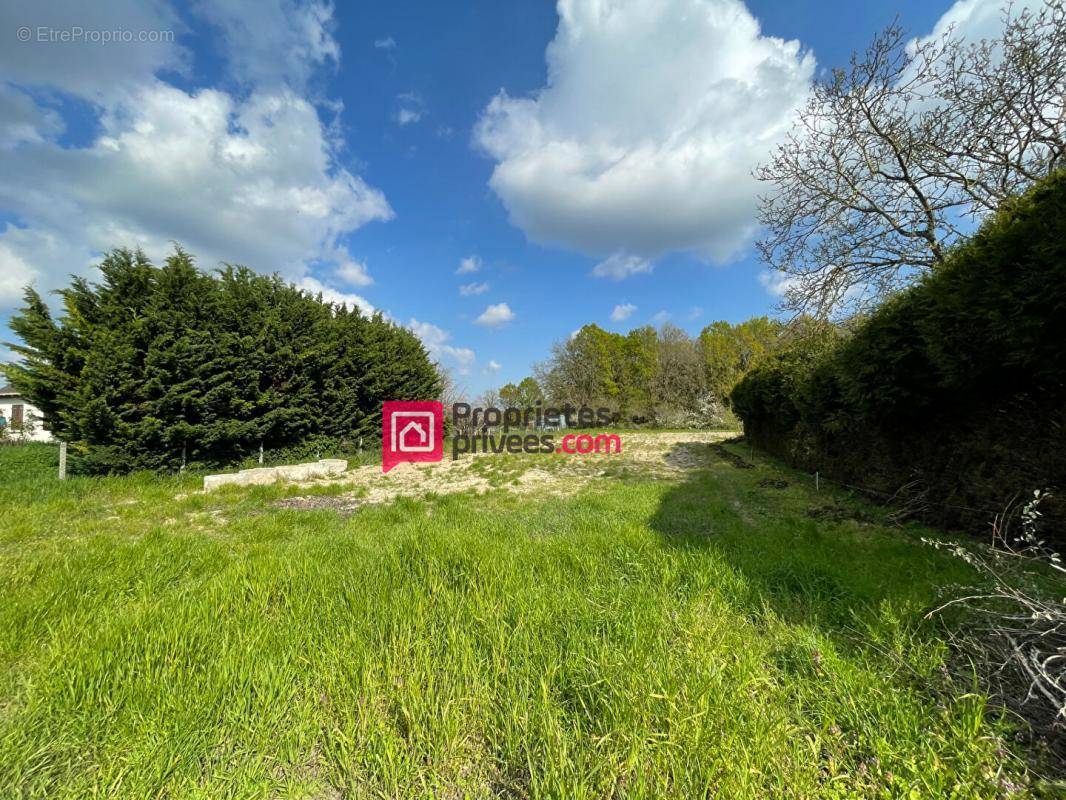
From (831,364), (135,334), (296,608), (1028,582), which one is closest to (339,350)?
(135,334)

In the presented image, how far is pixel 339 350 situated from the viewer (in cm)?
1211

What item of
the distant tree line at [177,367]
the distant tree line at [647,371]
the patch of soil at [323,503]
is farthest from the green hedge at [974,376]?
the distant tree line at [647,371]

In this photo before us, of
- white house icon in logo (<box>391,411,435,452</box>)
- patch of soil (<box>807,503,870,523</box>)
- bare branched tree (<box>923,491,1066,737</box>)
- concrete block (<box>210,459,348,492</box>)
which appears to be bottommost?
patch of soil (<box>807,503,870,523</box>)

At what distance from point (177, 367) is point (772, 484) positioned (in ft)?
41.4

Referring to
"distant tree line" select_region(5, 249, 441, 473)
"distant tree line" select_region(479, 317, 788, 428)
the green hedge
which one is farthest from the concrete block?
"distant tree line" select_region(479, 317, 788, 428)

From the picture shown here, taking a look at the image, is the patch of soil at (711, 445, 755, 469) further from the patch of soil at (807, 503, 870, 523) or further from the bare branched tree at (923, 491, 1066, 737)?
the bare branched tree at (923, 491, 1066, 737)

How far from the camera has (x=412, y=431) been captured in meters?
14.7

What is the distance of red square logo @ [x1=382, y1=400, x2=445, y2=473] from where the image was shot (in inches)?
521

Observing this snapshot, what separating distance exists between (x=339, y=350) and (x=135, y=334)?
16.3ft

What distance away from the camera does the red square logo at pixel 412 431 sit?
521 inches

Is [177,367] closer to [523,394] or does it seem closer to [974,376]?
[974,376]

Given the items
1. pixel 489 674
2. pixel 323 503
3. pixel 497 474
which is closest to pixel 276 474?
pixel 323 503

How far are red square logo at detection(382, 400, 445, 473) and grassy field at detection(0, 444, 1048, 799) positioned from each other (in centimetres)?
955

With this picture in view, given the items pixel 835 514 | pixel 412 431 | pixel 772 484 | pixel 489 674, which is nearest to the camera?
pixel 489 674
